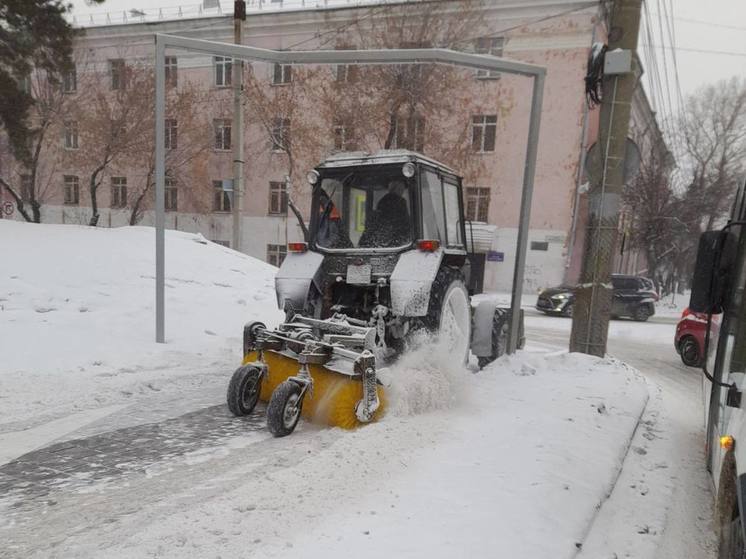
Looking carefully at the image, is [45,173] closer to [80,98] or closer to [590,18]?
[80,98]

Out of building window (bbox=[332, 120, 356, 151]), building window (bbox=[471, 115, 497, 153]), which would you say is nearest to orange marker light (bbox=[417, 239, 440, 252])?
building window (bbox=[332, 120, 356, 151])

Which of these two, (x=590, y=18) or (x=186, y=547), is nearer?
(x=186, y=547)

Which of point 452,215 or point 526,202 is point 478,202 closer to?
point 526,202

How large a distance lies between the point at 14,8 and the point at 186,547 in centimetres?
1346

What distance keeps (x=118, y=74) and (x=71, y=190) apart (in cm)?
1032

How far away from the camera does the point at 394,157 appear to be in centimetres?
517

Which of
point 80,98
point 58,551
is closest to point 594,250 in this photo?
point 58,551

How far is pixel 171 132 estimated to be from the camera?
24.1 metres

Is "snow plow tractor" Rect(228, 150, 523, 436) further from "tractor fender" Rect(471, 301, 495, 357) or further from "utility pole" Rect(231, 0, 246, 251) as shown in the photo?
"utility pole" Rect(231, 0, 246, 251)

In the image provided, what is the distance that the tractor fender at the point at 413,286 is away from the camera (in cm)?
463

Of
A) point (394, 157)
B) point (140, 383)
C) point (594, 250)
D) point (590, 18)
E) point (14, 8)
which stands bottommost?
point (140, 383)

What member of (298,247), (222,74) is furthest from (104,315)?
(222,74)

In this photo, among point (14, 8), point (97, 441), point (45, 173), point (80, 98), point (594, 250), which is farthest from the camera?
point (45, 173)

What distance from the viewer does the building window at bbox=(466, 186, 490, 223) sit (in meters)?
23.8
